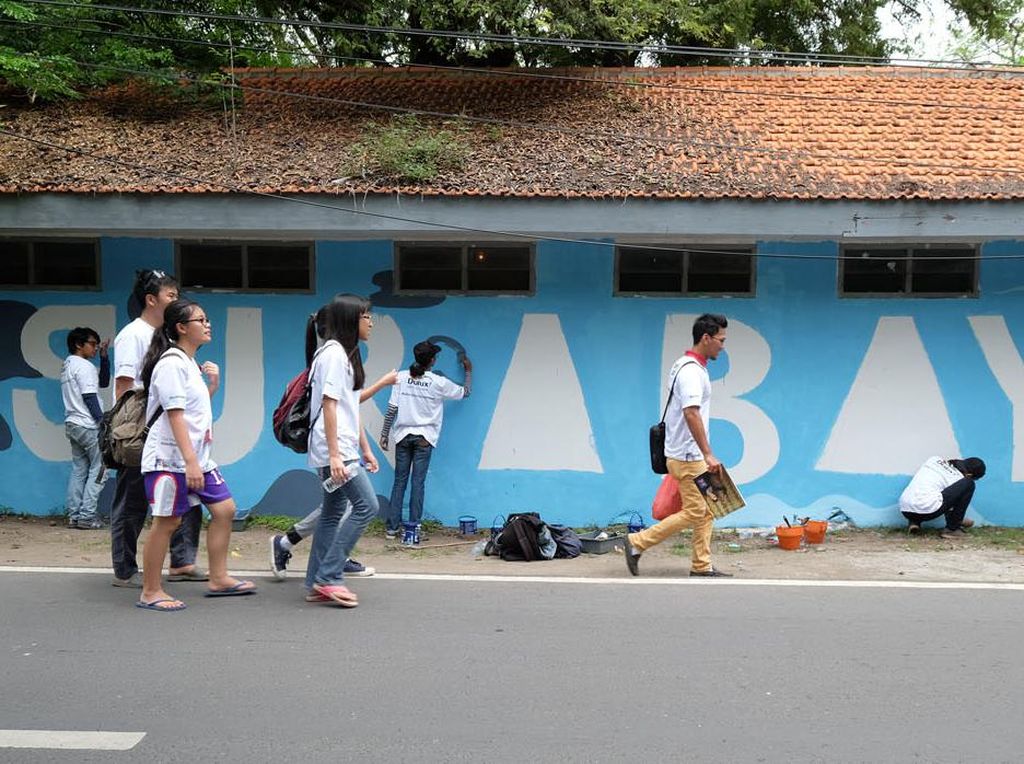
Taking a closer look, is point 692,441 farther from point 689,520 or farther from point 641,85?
point 641,85

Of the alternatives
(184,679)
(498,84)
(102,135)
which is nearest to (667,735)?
(184,679)

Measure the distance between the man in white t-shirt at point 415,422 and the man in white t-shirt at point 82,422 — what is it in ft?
8.21

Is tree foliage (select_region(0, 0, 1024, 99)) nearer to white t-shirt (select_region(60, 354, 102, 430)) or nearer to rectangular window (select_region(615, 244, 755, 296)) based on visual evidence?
rectangular window (select_region(615, 244, 755, 296))

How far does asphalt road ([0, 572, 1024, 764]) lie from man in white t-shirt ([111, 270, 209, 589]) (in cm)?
22

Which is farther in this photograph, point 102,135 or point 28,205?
point 102,135

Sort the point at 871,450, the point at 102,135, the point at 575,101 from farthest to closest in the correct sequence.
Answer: the point at 575,101 < the point at 102,135 < the point at 871,450

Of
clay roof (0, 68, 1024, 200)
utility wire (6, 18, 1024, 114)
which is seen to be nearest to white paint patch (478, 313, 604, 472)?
clay roof (0, 68, 1024, 200)

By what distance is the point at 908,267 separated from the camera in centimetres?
876

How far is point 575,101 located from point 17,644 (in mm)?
7898

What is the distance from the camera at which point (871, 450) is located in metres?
8.78

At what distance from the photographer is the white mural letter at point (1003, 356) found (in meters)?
8.70

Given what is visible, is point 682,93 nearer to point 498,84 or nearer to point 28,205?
point 498,84

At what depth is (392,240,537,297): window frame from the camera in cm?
878

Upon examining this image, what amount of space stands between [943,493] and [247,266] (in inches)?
247
